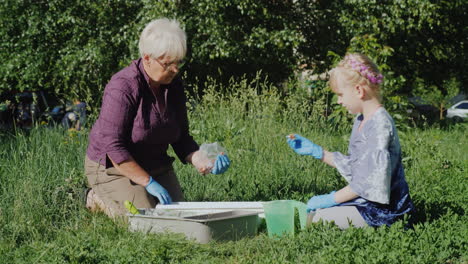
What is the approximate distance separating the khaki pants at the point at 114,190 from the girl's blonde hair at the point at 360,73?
5.03ft

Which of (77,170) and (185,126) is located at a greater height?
(185,126)

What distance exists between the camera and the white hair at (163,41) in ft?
11.3

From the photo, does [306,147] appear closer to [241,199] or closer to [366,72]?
[366,72]

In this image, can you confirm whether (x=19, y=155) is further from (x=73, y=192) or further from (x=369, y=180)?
(x=369, y=180)

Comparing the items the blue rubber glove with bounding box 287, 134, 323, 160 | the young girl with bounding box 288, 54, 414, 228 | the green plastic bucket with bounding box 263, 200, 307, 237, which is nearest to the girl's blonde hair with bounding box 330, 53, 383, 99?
the young girl with bounding box 288, 54, 414, 228

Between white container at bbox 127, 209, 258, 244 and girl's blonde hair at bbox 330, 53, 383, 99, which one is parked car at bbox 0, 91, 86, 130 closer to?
white container at bbox 127, 209, 258, 244

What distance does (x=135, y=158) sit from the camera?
385 cm

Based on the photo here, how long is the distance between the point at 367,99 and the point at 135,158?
1661 millimetres

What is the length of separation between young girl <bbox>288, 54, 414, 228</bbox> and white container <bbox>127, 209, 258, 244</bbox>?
0.43 m

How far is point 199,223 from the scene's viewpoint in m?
3.15

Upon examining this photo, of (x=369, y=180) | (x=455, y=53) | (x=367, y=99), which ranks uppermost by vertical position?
(x=367, y=99)

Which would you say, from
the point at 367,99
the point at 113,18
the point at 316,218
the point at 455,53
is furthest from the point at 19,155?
the point at 455,53

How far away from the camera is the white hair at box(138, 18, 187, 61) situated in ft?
11.3

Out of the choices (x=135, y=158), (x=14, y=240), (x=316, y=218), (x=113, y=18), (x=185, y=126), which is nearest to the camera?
(x=14, y=240)
